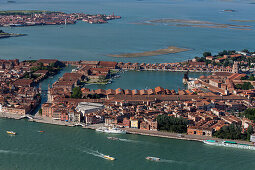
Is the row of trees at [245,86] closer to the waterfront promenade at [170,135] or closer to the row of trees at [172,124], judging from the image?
the row of trees at [172,124]

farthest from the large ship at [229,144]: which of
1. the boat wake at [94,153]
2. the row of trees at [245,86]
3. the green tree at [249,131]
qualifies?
the row of trees at [245,86]

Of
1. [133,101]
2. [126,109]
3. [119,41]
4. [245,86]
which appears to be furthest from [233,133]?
[119,41]

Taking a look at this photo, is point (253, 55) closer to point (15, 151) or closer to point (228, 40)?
point (228, 40)

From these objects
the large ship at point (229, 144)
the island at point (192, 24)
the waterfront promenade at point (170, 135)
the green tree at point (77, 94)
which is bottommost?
the large ship at point (229, 144)

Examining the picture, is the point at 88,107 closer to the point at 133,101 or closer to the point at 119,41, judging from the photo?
the point at 133,101

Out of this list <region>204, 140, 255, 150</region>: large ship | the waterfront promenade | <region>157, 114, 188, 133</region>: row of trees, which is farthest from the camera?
<region>157, 114, 188, 133</region>: row of trees

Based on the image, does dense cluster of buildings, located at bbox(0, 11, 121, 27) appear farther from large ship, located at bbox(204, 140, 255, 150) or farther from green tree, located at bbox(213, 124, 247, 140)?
large ship, located at bbox(204, 140, 255, 150)

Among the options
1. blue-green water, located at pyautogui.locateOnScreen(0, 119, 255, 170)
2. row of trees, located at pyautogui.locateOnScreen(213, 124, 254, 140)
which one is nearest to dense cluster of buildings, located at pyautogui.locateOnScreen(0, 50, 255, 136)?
row of trees, located at pyautogui.locateOnScreen(213, 124, 254, 140)
